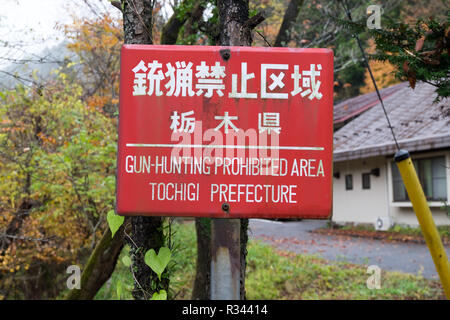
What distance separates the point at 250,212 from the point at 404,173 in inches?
32.9

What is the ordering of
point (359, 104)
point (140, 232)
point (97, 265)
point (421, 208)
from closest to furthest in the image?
point (421, 208), point (140, 232), point (97, 265), point (359, 104)

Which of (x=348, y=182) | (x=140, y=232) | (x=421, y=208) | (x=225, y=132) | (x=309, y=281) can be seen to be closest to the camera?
(x=225, y=132)

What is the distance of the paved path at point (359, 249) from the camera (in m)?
8.55

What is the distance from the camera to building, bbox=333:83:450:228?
11.4 meters

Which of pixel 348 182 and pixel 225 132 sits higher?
pixel 348 182

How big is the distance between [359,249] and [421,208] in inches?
369

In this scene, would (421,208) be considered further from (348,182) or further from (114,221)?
(348,182)

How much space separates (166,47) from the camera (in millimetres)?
1896

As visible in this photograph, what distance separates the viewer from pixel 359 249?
10633 mm

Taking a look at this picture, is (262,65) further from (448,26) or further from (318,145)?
(448,26)

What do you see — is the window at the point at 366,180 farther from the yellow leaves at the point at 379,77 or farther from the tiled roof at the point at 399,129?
the yellow leaves at the point at 379,77

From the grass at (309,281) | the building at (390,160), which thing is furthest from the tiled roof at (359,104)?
the grass at (309,281)

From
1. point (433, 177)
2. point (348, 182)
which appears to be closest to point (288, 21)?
point (433, 177)
